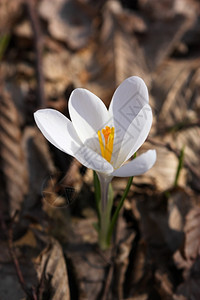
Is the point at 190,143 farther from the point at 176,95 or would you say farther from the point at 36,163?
the point at 36,163

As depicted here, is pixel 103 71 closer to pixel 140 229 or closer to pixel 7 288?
pixel 140 229

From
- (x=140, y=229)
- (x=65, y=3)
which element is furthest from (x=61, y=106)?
(x=65, y=3)

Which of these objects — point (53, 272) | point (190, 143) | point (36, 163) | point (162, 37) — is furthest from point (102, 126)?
point (162, 37)

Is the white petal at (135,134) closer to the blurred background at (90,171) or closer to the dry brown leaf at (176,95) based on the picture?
the blurred background at (90,171)

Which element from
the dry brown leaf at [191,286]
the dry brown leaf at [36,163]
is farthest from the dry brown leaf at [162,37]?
the dry brown leaf at [191,286]

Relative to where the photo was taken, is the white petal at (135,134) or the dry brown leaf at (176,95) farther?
the dry brown leaf at (176,95)
